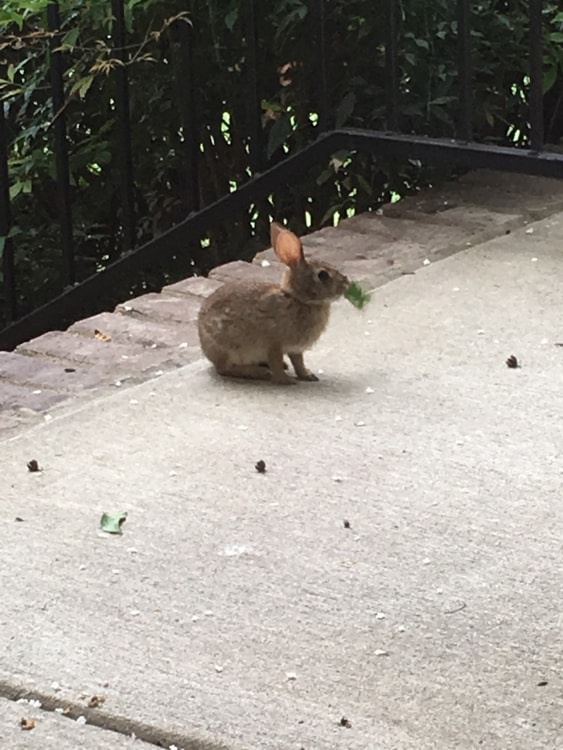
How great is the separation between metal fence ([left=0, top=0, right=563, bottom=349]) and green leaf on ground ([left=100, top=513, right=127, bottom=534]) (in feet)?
7.29

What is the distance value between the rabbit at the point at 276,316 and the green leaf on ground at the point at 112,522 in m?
0.92

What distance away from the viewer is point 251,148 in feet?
19.0

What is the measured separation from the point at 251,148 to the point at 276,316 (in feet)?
5.18

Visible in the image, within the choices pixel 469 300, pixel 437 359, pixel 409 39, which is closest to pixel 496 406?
pixel 437 359

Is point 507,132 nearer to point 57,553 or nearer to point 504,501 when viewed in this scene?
point 504,501

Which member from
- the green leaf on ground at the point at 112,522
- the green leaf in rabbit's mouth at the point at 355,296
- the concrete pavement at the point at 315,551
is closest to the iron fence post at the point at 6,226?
the concrete pavement at the point at 315,551

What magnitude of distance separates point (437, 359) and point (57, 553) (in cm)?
156

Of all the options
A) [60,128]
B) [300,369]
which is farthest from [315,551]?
[60,128]

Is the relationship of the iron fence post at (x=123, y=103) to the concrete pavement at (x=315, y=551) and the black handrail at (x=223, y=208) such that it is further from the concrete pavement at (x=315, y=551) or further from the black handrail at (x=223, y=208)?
the concrete pavement at (x=315, y=551)

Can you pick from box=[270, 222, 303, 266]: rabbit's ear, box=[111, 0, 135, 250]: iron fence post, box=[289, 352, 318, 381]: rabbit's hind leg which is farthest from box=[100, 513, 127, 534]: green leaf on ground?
box=[111, 0, 135, 250]: iron fence post

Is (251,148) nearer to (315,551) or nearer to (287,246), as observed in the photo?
(287,246)

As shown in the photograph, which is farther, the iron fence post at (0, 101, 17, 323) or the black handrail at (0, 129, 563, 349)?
the iron fence post at (0, 101, 17, 323)

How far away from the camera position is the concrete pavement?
2.80 m

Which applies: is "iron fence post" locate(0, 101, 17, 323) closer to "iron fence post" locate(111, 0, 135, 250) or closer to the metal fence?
the metal fence
